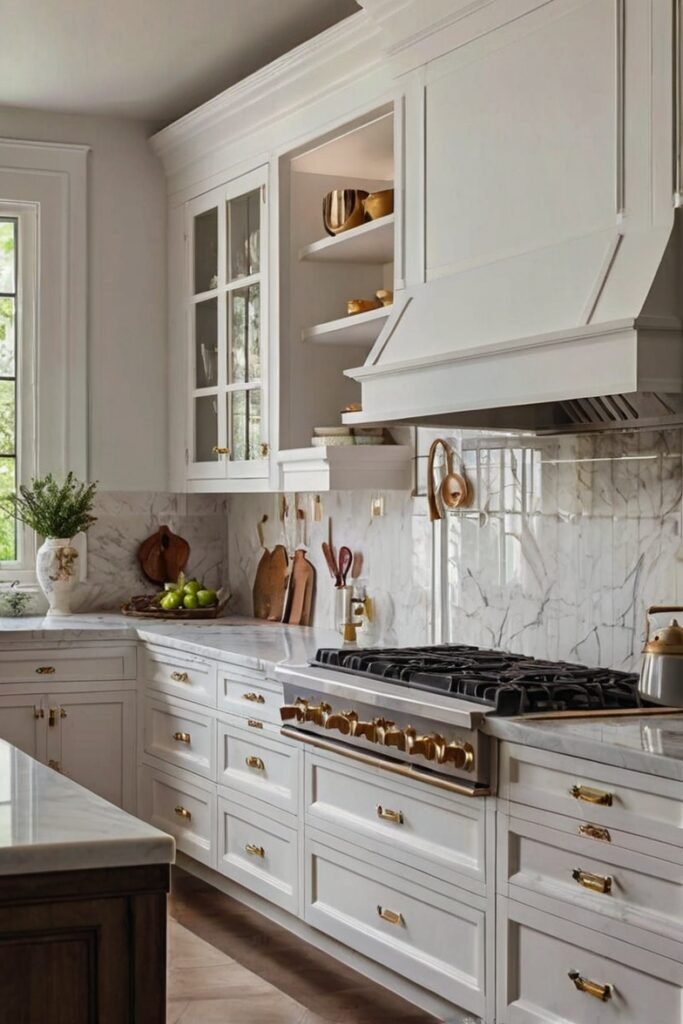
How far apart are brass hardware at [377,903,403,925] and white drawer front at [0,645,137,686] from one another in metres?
1.84

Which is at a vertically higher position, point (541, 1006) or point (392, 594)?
point (392, 594)

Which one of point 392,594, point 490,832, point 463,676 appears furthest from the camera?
point 392,594

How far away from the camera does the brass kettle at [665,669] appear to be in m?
2.85

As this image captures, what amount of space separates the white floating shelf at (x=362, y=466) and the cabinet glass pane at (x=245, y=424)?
0.47 metres

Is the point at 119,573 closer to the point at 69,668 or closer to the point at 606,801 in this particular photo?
the point at 69,668

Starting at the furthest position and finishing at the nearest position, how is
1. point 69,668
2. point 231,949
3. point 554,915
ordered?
point 69,668, point 231,949, point 554,915

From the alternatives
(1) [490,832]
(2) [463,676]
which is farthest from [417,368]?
(1) [490,832]

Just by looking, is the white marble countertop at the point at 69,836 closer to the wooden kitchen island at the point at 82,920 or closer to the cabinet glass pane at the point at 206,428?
the wooden kitchen island at the point at 82,920

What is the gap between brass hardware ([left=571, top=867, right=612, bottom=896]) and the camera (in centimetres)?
261

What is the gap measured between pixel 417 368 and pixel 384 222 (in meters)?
0.83

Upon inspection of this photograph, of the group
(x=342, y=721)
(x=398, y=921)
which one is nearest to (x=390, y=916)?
(x=398, y=921)

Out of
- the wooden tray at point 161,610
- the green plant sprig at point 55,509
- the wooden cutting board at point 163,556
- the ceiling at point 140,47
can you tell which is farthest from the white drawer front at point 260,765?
the ceiling at point 140,47

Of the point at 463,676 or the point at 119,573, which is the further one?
the point at 119,573

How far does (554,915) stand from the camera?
9.07 feet
